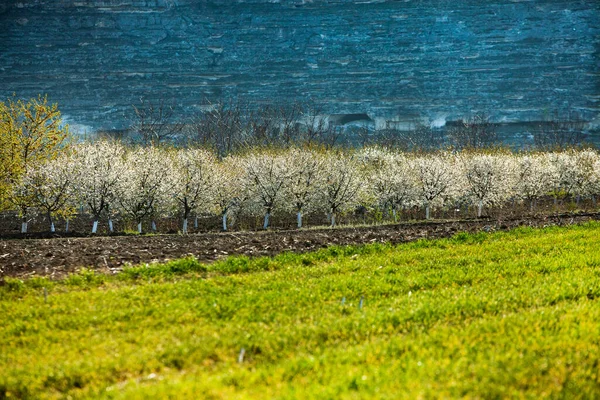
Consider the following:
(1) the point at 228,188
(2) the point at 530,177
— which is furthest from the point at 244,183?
(2) the point at 530,177

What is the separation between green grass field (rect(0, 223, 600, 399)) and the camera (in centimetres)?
875

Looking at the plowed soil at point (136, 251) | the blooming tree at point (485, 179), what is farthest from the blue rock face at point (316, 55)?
the plowed soil at point (136, 251)

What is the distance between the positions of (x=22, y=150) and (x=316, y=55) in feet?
397

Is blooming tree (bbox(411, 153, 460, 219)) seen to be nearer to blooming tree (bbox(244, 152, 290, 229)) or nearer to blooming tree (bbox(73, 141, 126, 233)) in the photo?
blooming tree (bbox(244, 152, 290, 229))

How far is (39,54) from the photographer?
6171 inches

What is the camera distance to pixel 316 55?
156125mm

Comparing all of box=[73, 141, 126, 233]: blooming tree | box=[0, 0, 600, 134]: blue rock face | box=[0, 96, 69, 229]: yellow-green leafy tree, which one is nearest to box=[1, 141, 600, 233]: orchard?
box=[73, 141, 126, 233]: blooming tree

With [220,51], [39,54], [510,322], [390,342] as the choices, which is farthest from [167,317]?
[39,54]

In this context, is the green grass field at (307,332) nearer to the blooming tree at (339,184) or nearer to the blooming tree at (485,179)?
the blooming tree at (339,184)

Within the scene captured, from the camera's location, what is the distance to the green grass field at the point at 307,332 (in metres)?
8.75

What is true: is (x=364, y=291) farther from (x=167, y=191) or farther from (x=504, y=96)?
(x=504, y=96)

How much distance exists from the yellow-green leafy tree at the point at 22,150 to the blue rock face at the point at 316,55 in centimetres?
9737

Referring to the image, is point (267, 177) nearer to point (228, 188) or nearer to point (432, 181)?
point (228, 188)

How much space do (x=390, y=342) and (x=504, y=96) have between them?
141221 mm
